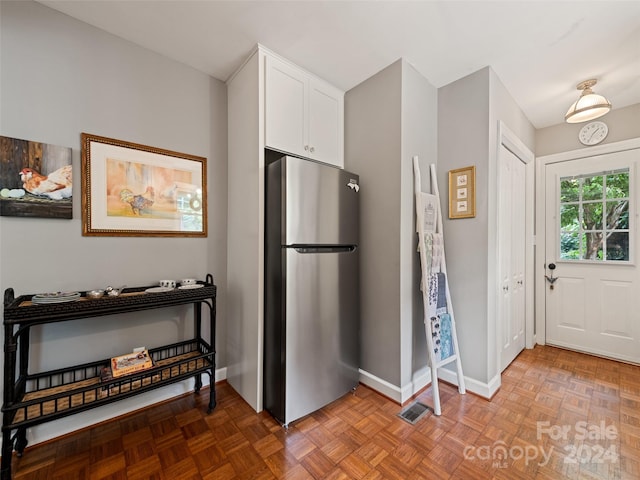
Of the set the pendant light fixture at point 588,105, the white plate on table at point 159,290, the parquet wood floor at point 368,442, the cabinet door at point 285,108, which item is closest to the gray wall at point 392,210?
the parquet wood floor at point 368,442

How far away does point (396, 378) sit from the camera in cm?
201

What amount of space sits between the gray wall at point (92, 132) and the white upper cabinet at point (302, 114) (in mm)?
647

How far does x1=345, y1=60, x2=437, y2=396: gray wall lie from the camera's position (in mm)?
2012

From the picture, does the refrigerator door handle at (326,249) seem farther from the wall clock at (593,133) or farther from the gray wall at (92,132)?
the wall clock at (593,133)

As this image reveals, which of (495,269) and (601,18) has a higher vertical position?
(601,18)

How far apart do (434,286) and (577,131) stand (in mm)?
2574

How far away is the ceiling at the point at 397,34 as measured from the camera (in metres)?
1.57

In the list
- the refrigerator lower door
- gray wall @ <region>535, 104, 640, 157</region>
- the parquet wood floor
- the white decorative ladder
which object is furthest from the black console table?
gray wall @ <region>535, 104, 640, 157</region>

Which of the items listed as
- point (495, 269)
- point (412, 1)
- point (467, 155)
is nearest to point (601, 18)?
point (467, 155)

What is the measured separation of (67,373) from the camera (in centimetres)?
163

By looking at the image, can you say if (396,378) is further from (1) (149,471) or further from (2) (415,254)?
(1) (149,471)

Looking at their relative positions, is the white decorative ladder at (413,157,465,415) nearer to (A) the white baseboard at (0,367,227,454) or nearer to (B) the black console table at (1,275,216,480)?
(B) the black console table at (1,275,216,480)

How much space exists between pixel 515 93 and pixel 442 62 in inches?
37.7

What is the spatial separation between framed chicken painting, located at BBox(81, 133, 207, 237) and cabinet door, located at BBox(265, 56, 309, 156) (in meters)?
0.70
